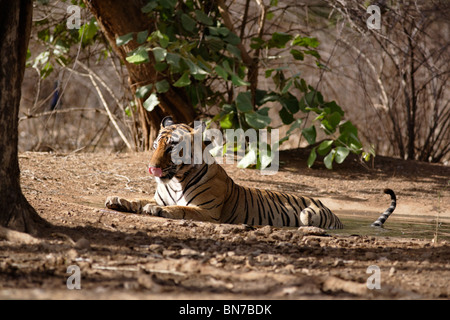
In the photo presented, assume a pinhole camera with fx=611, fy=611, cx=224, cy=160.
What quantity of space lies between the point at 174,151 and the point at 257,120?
9.44 feet

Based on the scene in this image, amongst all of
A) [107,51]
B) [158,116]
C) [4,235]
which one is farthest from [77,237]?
[107,51]

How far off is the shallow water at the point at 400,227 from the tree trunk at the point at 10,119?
3099 mm

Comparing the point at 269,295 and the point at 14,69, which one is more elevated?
the point at 14,69

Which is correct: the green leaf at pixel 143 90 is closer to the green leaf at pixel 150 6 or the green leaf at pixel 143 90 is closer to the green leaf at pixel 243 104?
the green leaf at pixel 150 6

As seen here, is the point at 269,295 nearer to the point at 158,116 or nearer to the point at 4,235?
the point at 4,235

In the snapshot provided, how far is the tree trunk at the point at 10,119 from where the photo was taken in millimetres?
4070

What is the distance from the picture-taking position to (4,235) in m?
3.93

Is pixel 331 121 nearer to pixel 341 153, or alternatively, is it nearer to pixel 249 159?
pixel 341 153

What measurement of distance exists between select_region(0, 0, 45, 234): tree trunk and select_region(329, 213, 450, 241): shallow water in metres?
3.10

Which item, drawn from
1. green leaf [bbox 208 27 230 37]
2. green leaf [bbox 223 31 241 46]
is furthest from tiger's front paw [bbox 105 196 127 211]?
green leaf [bbox 223 31 241 46]

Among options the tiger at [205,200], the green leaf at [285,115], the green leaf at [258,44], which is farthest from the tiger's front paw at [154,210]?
the green leaf at [258,44]

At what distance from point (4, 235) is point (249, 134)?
5.54 metres

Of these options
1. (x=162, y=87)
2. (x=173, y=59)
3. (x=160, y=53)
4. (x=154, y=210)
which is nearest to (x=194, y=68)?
(x=173, y=59)
